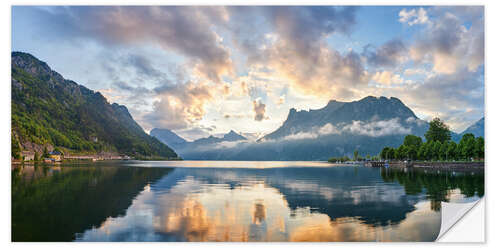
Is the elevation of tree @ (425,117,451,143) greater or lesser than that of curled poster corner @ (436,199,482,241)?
greater

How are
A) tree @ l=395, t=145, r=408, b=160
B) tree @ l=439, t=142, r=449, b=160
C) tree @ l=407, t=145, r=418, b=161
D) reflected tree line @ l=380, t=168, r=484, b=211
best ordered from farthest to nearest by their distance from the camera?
tree @ l=395, t=145, r=408, b=160 < tree @ l=407, t=145, r=418, b=161 < tree @ l=439, t=142, r=449, b=160 < reflected tree line @ l=380, t=168, r=484, b=211

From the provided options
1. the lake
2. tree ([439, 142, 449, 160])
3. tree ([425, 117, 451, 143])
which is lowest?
tree ([439, 142, 449, 160])

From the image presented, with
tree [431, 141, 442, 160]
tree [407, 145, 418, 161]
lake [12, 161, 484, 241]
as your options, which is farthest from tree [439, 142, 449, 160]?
lake [12, 161, 484, 241]

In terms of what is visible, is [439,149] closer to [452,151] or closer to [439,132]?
[452,151]

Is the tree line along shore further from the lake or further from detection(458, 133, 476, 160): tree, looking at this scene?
the lake

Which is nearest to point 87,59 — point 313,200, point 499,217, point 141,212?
point 141,212

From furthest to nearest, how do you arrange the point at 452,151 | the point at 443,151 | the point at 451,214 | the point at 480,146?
1. the point at 443,151
2. the point at 452,151
3. the point at 480,146
4. the point at 451,214

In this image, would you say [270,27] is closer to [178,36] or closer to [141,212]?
[178,36]

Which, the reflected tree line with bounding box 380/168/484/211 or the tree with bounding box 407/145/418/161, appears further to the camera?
the tree with bounding box 407/145/418/161

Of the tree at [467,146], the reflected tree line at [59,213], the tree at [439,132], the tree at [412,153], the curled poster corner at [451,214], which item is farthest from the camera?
the tree at [412,153]

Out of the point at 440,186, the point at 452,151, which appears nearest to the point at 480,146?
the point at 452,151

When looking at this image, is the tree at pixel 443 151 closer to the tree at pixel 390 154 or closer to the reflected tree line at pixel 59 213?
the tree at pixel 390 154

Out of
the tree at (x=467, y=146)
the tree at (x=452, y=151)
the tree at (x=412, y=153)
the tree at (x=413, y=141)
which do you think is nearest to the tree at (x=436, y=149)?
the tree at (x=452, y=151)

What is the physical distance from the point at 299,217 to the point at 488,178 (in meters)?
10.5
